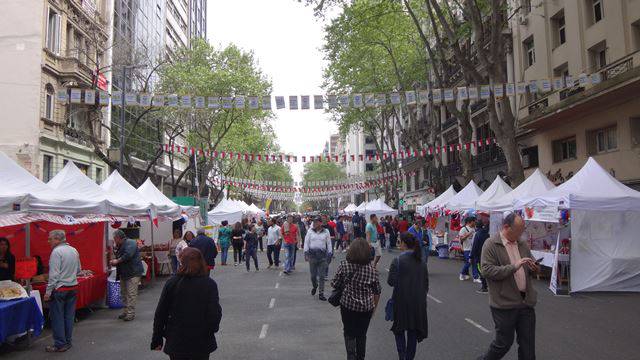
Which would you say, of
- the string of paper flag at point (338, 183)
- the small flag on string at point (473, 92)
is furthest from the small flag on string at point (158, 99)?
the string of paper flag at point (338, 183)

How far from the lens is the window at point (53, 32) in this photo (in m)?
26.2

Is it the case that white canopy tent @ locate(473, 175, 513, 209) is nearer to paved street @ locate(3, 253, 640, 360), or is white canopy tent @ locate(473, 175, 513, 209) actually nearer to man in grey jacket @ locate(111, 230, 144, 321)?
paved street @ locate(3, 253, 640, 360)

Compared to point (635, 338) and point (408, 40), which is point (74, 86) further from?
point (635, 338)

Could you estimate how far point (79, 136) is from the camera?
27.5 meters

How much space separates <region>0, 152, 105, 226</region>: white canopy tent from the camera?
834 cm

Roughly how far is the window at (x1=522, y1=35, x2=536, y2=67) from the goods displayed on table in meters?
25.1

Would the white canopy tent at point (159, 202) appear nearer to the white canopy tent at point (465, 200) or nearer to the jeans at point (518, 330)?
the white canopy tent at point (465, 200)

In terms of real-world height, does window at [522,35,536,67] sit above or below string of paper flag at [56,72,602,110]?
above

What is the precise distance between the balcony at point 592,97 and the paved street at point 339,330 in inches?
324

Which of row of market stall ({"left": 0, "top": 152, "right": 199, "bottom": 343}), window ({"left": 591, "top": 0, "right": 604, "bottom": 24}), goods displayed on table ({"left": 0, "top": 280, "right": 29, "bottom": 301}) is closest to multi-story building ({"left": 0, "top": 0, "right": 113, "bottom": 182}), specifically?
row of market stall ({"left": 0, "top": 152, "right": 199, "bottom": 343})

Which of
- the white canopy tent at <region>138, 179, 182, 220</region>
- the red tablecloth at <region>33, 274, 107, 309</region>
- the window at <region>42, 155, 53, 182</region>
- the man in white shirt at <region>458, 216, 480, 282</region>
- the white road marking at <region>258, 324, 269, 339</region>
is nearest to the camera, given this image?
the white road marking at <region>258, 324, 269, 339</region>

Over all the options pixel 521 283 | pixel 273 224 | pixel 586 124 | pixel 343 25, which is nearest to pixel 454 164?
pixel 586 124

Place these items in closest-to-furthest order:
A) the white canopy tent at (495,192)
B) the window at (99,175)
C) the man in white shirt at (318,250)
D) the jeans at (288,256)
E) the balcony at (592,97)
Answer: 1. the man in white shirt at (318,250)
2. the jeans at (288,256)
3. the balcony at (592,97)
4. the white canopy tent at (495,192)
5. the window at (99,175)

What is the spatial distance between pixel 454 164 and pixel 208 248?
30.0 m
